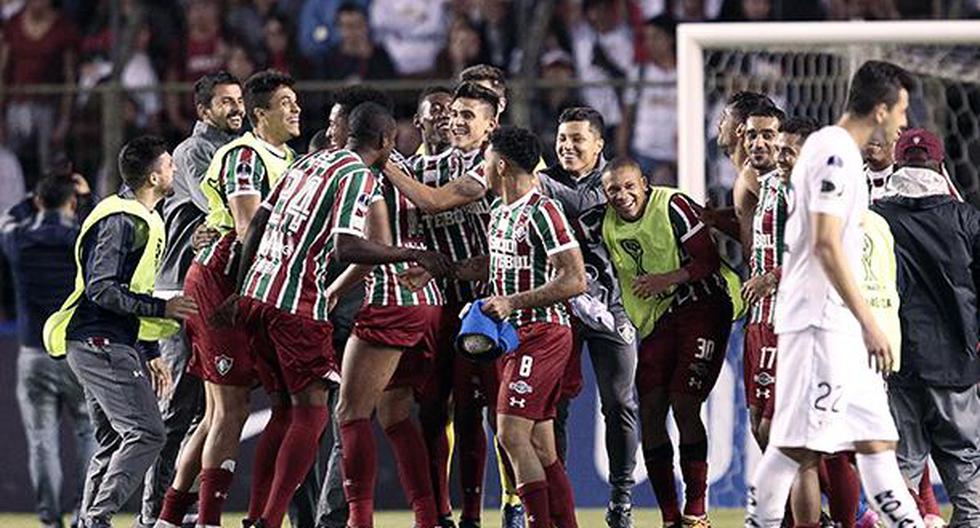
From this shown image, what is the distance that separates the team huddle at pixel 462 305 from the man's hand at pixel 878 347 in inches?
6.6

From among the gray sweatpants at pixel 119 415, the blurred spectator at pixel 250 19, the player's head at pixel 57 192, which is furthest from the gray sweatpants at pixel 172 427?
the blurred spectator at pixel 250 19

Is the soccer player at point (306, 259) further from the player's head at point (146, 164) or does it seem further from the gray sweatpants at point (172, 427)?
the gray sweatpants at point (172, 427)

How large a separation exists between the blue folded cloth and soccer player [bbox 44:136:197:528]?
1395 mm

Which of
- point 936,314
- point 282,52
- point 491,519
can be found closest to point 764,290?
point 936,314

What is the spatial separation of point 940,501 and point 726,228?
11.8ft

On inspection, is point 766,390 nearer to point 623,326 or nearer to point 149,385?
point 623,326

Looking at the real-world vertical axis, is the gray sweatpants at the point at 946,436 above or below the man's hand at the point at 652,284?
below

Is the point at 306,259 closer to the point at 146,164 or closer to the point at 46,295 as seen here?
the point at 146,164

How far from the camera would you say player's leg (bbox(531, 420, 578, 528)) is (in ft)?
31.9

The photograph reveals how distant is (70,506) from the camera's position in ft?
45.1

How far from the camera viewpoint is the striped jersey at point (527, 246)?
373 inches

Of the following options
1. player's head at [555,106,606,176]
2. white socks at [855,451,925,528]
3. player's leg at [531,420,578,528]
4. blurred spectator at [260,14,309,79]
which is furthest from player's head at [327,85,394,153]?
blurred spectator at [260,14,309,79]

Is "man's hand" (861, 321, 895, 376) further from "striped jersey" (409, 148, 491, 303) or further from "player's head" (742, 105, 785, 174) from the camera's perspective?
"striped jersey" (409, 148, 491, 303)

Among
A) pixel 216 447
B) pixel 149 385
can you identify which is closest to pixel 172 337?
pixel 149 385
